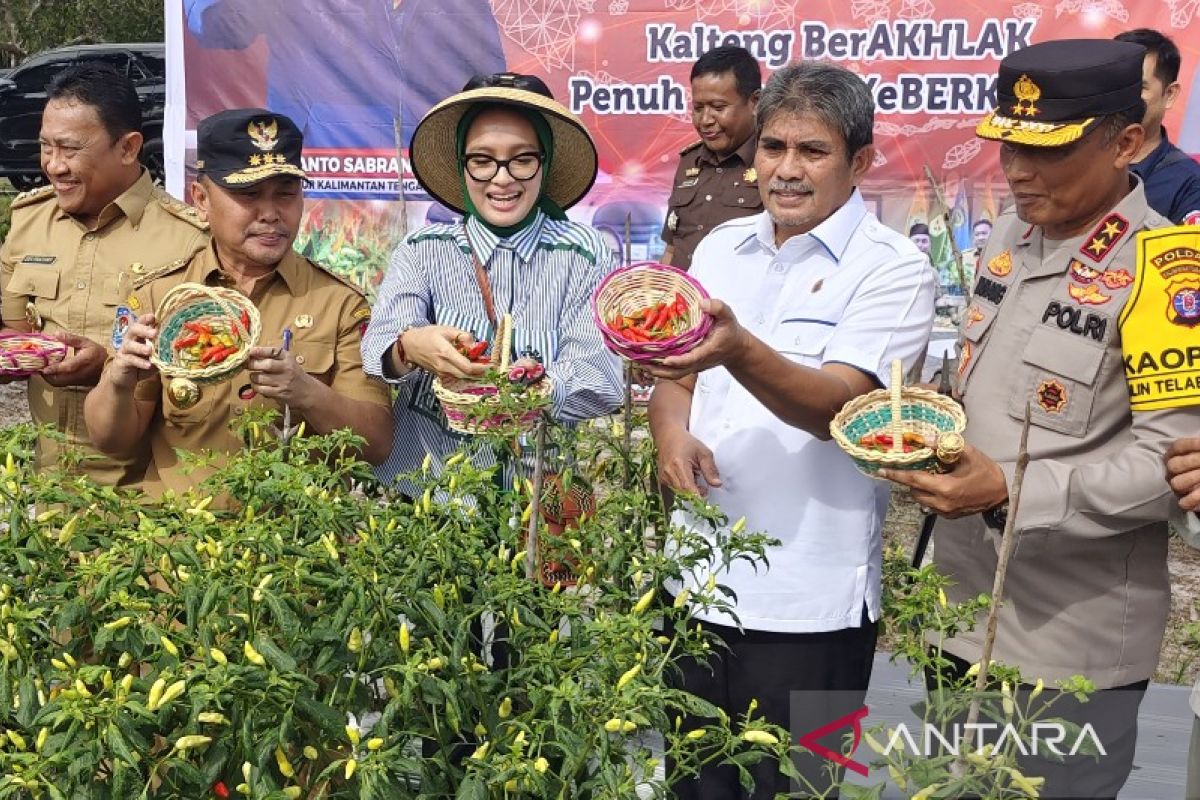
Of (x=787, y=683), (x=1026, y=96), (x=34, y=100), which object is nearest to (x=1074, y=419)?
(x=1026, y=96)

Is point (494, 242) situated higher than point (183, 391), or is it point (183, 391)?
point (494, 242)

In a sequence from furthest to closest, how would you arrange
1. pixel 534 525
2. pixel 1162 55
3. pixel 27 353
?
pixel 1162 55, pixel 27 353, pixel 534 525

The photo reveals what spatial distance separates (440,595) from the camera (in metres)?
1.96

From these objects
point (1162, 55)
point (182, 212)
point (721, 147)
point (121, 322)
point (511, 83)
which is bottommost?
point (121, 322)

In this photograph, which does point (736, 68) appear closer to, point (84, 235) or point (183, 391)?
point (84, 235)

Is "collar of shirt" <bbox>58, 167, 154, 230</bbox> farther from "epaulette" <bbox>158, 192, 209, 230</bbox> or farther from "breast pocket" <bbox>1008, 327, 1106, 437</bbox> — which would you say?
"breast pocket" <bbox>1008, 327, 1106, 437</bbox>

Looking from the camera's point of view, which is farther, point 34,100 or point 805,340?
point 34,100

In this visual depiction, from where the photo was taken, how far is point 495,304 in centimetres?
288

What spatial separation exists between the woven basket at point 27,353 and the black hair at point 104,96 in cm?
66

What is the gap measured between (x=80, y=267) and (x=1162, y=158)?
3078 millimetres

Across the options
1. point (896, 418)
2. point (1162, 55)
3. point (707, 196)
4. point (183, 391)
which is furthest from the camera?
point (707, 196)

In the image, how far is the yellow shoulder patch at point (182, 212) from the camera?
3434mm

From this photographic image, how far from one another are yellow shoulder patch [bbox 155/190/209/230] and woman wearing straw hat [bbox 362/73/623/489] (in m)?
0.74

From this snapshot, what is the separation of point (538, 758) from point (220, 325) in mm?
1327
